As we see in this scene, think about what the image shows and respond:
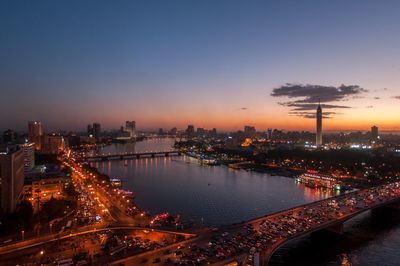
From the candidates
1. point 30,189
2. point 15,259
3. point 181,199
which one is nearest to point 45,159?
point 30,189

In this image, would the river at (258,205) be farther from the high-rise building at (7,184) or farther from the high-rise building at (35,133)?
the high-rise building at (35,133)

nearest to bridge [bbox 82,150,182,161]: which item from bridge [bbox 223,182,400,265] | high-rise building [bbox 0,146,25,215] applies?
high-rise building [bbox 0,146,25,215]

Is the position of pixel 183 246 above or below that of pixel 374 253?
above

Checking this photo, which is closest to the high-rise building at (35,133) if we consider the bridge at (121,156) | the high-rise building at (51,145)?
the high-rise building at (51,145)

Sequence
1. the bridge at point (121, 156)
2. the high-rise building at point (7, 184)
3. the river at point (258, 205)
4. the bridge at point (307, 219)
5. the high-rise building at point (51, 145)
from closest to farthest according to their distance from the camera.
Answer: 1. the bridge at point (307, 219)
2. the river at point (258, 205)
3. the high-rise building at point (7, 184)
4. the bridge at point (121, 156)
5. the high-rise building at point (51, 145)

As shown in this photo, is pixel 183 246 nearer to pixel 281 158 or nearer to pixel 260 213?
pixel 260 213

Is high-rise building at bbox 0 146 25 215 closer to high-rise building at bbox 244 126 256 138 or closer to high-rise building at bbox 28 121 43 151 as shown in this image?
high-rise building at bbox 28 121 43 151

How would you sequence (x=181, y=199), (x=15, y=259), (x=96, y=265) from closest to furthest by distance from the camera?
(x=96, y=265) → (x=15, y=259) → (x=181, y=199)

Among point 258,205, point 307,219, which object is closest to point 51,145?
point 258,205
